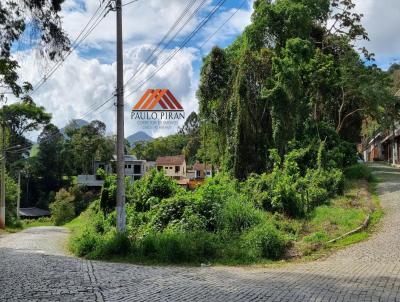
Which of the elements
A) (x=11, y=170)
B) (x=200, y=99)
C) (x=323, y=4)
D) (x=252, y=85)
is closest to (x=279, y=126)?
(x=252, y=85)

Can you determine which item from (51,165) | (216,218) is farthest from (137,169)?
(216,218)

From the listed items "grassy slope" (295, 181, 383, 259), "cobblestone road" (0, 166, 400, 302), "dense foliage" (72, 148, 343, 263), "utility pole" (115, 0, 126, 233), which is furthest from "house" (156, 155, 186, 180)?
"cobblestone road" (0, 166, 400, 302)

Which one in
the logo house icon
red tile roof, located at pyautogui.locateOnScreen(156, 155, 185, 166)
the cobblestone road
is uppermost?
the logo house icon

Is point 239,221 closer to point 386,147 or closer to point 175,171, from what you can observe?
point 386,147

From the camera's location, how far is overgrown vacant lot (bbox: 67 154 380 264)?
14.3m

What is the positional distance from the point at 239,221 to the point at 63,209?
38.2m

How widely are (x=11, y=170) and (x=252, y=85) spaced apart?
41.1m

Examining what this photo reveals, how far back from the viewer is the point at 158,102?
27047mm

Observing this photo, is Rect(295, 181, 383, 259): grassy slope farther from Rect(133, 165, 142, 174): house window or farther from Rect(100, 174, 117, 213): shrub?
Rect(133, 165, 142, 174): house window

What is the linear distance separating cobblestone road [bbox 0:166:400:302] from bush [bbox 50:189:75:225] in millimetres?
37386

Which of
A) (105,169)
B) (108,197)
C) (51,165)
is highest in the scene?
(51,165)

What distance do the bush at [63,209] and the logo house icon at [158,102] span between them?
2741cm

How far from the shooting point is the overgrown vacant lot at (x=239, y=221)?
1434 centimetres

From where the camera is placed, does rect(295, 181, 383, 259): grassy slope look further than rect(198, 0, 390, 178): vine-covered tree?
No
